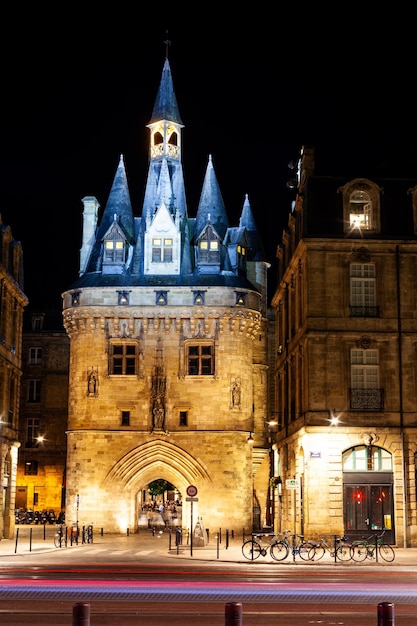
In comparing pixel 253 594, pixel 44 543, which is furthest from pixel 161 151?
pixel 253 594

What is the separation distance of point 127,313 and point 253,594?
32.9 meters

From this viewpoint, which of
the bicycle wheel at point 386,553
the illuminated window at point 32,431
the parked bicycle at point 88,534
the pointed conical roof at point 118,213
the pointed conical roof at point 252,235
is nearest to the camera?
the bicycle wheel at point 386,553

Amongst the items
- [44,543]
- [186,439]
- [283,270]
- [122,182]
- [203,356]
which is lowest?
[44,543]

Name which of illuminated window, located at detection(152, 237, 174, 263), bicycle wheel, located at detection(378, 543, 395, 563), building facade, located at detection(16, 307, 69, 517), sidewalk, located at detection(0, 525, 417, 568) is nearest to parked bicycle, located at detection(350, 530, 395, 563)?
bicycle wheel, located at detection(378, 543, 395, 563)

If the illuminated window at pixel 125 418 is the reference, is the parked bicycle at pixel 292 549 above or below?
below

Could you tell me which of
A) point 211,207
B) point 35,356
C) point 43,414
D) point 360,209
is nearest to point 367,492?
point 360,209

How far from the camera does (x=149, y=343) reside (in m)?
49.6

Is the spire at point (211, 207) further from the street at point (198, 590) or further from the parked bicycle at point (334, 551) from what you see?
the street at point (198, 590)

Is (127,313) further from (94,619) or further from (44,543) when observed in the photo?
(94,619)

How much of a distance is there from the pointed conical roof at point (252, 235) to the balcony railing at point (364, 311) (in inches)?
735

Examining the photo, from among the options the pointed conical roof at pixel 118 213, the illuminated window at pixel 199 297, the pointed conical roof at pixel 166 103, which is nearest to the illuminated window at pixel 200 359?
the illuminated window at pixel 199 297

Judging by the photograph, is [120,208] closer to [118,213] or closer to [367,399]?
[118,213]

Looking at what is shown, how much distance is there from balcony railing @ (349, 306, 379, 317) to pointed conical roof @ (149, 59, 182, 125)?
23048 mm

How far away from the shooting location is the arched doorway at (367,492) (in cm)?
3588
